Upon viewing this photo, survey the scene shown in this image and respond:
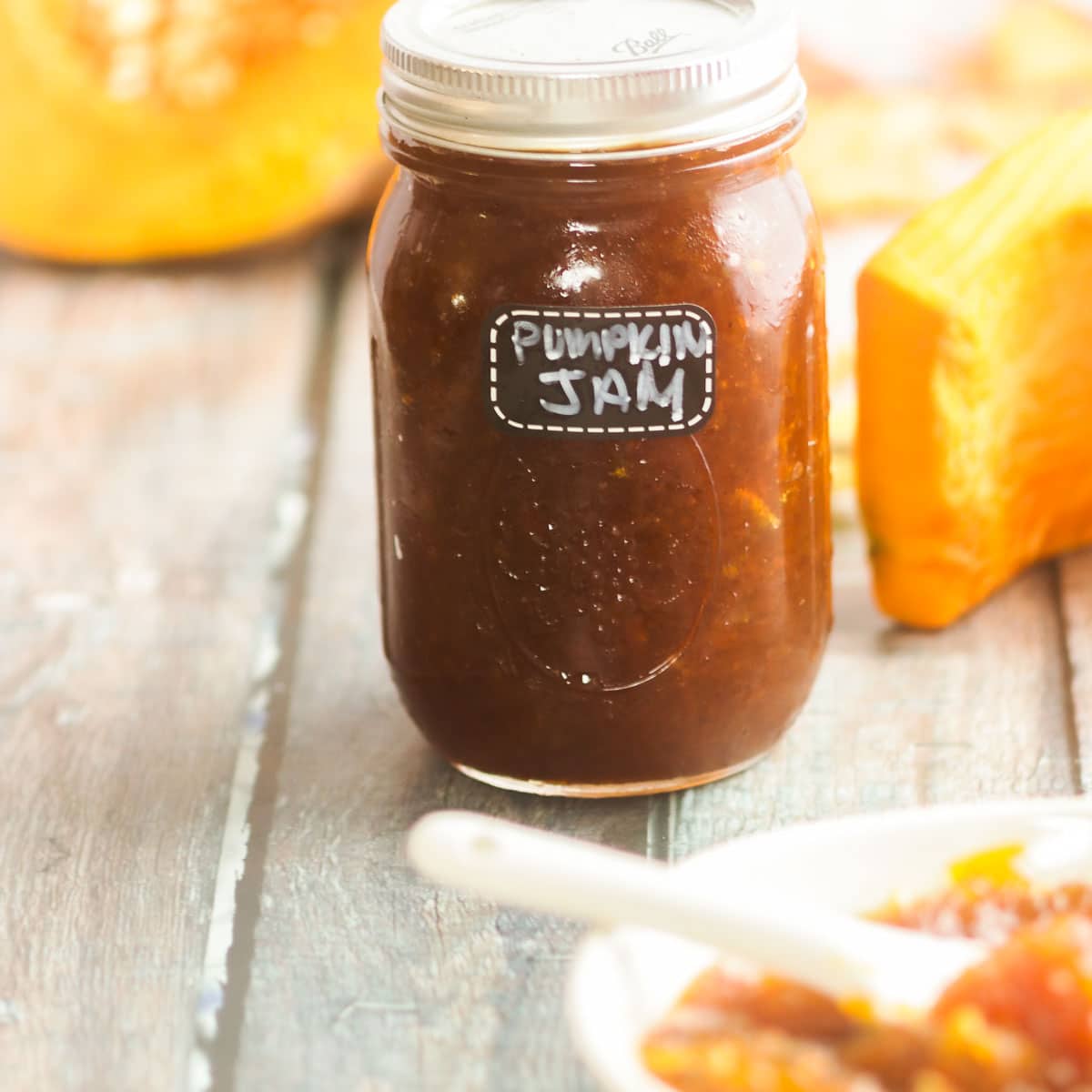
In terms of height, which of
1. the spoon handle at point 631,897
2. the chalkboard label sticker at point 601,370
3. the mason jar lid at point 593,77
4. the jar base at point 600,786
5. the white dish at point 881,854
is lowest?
the jar base at point 600,786

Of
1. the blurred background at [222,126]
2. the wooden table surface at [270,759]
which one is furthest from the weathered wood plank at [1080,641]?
the blurred background at [222,126]

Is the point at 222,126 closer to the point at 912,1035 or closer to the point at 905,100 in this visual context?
the point at 905,100

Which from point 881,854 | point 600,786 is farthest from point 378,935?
point 881,854

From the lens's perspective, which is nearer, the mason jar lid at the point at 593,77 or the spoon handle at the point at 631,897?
the spoon handle at the point at 631,897

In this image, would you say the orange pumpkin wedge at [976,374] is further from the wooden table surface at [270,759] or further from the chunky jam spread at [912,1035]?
the chunky jam spread at [912,1035]

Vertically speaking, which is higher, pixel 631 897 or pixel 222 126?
pixel 631 897

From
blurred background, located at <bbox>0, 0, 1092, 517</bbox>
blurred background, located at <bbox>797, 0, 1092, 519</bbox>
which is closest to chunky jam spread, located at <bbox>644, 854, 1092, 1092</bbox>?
blurred background, located at <bbox>797, 0, 1092, 519</bbox>

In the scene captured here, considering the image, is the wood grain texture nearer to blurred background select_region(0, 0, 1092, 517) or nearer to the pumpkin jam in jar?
blurred background select_region(0, 0, 1092, 517)
